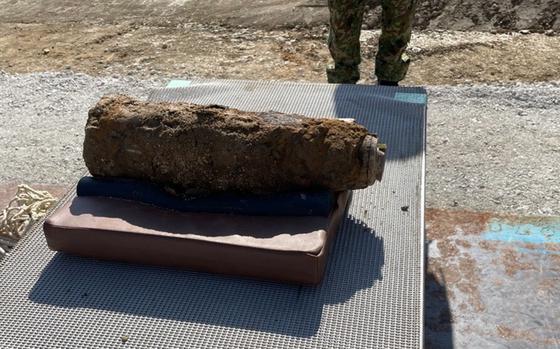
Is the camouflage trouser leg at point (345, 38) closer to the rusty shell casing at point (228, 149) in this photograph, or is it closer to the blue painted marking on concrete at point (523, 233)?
the blue painted marking on concrete at point (523, 233)

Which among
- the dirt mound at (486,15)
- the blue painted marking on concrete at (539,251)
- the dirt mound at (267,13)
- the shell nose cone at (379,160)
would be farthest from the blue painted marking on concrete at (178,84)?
the dirt mound at (486,15)

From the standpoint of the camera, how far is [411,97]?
402 cm

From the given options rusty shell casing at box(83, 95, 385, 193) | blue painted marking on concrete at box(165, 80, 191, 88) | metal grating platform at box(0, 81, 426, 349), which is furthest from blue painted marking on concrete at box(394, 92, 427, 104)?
blue painted marking on concrete at box(165, 80, 191, 88)

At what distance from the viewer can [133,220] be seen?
2754mm

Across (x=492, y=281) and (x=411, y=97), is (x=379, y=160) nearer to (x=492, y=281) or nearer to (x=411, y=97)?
(x=492, y=281)

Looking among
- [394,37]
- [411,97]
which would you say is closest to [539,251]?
[411,97]

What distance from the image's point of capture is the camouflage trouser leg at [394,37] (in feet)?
16.0

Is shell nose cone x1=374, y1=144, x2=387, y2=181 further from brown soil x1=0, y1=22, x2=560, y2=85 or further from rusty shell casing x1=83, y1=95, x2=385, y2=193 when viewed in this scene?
brown soil x1=0, y1=22, x2=560, y2=85

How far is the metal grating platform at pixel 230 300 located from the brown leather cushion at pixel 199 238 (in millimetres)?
61

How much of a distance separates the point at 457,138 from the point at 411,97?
104cm

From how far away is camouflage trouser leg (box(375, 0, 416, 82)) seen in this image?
4.89 meters

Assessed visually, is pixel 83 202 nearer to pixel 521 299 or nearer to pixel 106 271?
pixel 106 271

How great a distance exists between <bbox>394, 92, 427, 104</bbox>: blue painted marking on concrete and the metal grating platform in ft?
3.30

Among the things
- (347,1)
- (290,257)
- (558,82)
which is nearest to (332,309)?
(290,257)
